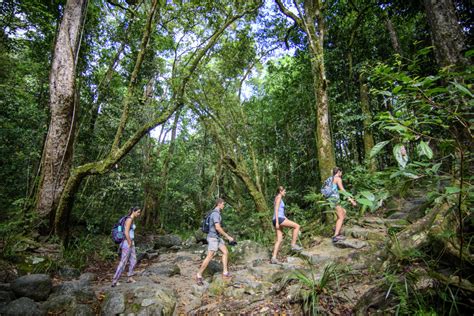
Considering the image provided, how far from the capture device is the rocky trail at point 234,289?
346 centimetres

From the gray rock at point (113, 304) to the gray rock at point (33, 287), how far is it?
1.17 meters


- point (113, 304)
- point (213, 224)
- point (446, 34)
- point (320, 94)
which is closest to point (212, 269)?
point (213, 224)

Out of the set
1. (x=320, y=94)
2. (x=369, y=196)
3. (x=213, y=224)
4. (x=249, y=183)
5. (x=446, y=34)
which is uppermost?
(x=320, y=94)

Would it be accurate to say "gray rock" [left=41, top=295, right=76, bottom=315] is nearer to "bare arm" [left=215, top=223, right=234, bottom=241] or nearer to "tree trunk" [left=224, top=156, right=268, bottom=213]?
"bare arm" [left=215, top=223, right=234, bottom=241]

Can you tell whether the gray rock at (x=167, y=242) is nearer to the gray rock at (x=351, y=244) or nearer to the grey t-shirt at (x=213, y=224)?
the grey t-shirt at (x=213, y=224)

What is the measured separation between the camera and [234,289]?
16.5 ft

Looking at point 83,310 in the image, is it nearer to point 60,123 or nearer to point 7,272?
point 7,272

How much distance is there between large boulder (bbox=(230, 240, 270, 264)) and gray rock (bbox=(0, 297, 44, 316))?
4860mm

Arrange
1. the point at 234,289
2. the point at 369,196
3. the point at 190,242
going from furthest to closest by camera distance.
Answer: the point at 190,242, the point at 234,289, the point at 369,196

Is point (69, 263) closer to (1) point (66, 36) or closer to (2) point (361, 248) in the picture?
(1) point (66, 36)

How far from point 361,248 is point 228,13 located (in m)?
8.88

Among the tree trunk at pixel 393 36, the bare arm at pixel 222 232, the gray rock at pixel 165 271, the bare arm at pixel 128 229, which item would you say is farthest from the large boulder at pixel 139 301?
the tree trunk at pixel 393 36

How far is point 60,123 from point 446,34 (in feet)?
30.4

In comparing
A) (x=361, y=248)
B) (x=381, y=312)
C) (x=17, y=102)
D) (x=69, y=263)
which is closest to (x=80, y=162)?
(x=17, y=102)
